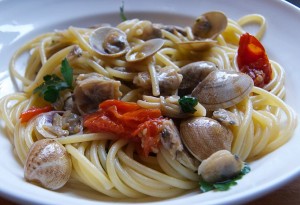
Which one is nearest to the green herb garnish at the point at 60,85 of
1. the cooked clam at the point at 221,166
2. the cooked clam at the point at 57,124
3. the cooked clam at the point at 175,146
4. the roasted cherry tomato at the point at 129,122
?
the cooked clam at the point at 57,124

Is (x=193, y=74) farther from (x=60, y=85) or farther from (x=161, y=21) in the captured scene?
(x=161, y=21)

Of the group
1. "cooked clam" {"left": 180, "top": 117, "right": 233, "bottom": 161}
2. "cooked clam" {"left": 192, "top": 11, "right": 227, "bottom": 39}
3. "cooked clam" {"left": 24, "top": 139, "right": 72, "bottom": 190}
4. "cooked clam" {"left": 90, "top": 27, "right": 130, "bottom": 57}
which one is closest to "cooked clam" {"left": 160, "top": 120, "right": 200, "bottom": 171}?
"cooked clam" {"left": 180, "top": 117, "right": 233, "bottom": 161}

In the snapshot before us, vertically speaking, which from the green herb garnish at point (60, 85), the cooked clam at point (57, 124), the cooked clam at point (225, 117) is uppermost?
the cooked clam at point (225, 117)

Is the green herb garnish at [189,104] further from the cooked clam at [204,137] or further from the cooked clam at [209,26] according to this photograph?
the cooked clam at [209,26]

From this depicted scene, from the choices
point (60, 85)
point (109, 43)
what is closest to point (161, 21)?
point (109, 43)

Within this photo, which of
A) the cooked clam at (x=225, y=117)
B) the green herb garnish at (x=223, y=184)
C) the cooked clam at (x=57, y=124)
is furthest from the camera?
the cooked clam at (x=57, y=124)

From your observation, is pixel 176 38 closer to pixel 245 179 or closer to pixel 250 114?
pixel 250 114
